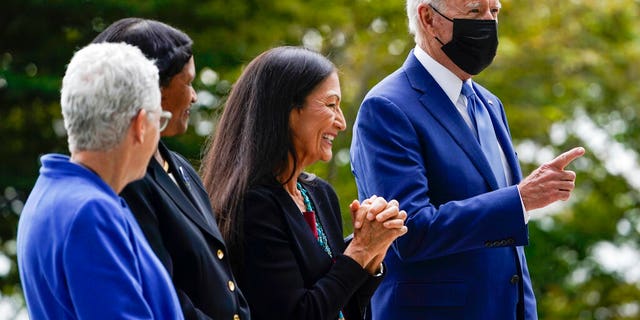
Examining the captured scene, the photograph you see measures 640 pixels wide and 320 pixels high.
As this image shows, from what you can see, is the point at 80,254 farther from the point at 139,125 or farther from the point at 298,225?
the point at 298,225

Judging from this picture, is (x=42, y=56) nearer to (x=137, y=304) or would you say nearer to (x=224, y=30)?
(x=224, y=30)

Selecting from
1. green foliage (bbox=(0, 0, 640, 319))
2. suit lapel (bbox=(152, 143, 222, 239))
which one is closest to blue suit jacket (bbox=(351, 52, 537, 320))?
suit lapel (bbox=(152, 143, 222, 239))

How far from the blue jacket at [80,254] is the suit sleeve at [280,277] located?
0.87 m

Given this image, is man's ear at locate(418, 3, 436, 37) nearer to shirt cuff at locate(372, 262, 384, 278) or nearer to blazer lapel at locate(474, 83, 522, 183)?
blazer lapel at locate(474, 83, 522, 183)

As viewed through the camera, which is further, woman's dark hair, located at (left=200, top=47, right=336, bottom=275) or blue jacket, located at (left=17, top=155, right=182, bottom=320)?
woman's dark hair, located at (left=200, top=47, right=336, bottom=275)

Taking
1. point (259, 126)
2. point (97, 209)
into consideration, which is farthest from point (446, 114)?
point (97, 209)

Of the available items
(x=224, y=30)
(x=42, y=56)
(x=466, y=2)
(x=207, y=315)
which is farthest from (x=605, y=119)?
(x=207, y=315)

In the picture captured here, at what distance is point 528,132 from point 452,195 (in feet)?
34.1

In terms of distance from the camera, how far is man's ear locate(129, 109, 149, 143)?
2846 millimetres

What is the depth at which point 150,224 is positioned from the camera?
326 cm

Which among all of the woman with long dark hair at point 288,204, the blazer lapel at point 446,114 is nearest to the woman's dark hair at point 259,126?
the woman with long dark hair at point 288,204

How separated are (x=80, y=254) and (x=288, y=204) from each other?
4.07ft

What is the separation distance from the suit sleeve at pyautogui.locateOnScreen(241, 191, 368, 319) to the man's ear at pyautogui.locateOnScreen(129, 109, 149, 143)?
0.99m

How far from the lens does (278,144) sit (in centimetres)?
393
